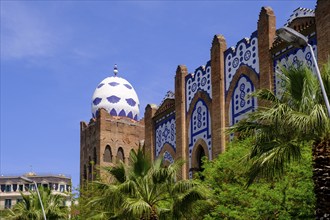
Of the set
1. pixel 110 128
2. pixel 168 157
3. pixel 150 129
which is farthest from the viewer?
pixel 110 128

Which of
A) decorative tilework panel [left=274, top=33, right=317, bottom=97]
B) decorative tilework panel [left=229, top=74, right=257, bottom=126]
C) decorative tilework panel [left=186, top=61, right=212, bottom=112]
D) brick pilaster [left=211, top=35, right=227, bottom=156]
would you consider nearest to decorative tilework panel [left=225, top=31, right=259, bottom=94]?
brick pilaster [left=211, top=35, right=227, bottom=156]

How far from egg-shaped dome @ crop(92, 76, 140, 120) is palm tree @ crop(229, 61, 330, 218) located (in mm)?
33088

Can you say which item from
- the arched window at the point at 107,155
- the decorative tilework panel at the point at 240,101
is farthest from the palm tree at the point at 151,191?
the arched window at the point at 107,155

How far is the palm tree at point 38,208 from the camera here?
36875mm

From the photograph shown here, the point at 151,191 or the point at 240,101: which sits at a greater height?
the point at 240,101

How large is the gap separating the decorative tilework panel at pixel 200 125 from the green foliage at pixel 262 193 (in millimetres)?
8877

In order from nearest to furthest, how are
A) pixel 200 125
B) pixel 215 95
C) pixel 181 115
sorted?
pixel 215 95, pixel 200 125, pixel 181 115

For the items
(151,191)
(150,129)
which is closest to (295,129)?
(151,191)

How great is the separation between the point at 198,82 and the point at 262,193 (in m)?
15.3

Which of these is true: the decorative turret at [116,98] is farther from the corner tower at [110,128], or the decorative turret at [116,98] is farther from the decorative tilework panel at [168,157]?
the decorative tilework panel at [168,157]

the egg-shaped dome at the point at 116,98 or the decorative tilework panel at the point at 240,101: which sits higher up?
the egg-shaped dome at the point at 116,98

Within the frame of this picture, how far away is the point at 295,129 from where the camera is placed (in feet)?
49.4

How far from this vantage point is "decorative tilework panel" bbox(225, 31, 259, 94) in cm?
3084

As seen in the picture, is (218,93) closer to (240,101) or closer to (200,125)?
(240,101)
